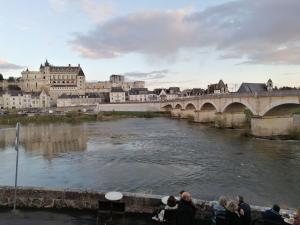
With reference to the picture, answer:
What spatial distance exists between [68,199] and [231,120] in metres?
41.9

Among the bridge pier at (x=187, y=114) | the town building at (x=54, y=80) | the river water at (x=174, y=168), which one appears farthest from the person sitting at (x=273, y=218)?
the town building at (x=54, y=80)

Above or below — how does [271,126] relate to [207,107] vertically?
below

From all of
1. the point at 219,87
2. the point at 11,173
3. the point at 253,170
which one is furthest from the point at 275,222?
the point at 219,87

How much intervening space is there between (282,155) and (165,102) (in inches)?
2931

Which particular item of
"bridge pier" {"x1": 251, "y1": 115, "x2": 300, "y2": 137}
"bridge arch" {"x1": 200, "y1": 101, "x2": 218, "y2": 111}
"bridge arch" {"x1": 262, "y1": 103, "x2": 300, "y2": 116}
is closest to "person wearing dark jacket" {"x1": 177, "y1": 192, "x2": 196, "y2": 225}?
"bridge arch" {"x1": 262, "y1": 103, "x2": 300, "y2": 116}

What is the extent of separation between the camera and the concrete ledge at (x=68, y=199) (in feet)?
33.1

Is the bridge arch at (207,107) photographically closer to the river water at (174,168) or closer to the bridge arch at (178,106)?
the bridge arch at (178,106)

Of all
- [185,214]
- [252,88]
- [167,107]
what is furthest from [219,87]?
[185,214]

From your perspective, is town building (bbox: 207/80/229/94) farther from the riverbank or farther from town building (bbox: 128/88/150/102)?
the riverbank

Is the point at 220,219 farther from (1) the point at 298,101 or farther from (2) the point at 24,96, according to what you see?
(2) the point at 24,96

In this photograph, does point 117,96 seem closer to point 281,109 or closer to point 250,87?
point 250,87

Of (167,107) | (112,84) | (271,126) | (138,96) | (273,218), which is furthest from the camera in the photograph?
(112,84)

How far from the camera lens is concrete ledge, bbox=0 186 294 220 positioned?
397 inches

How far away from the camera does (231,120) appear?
164 ft
